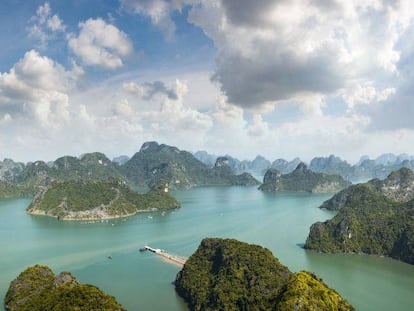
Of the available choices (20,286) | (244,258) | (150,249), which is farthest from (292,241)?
(20,286)

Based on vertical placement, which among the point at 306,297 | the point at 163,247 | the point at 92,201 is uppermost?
the point at 92,201

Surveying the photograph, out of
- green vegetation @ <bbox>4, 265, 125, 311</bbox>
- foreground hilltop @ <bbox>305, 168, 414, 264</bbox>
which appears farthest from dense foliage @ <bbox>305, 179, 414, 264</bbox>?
green vegetation @ <bbox>4, 265, 125, 311</bbox>

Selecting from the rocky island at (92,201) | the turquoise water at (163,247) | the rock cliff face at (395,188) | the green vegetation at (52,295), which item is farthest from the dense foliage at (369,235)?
the rocky island at (92,201)

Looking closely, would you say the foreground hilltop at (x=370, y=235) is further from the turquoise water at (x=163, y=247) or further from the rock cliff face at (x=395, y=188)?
the rock cliff face at (x=395, y=188)

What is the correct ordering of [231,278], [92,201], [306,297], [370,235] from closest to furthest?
[306,297] < [231,278] < [370,235] < [92,201]

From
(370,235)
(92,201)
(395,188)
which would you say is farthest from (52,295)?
(395,188)

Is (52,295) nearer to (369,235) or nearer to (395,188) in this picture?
(369,235)
